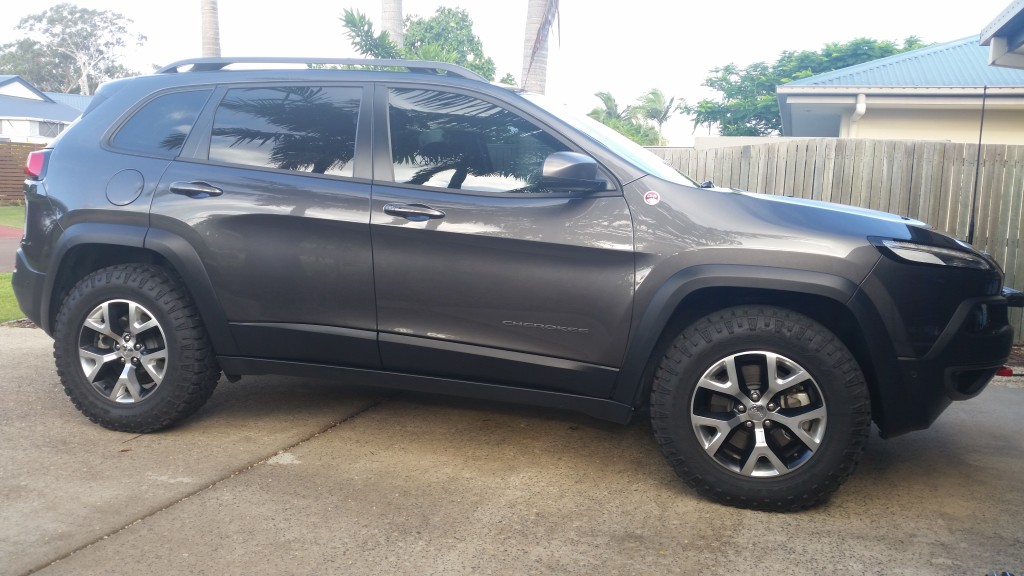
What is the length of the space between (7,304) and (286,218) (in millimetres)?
5926

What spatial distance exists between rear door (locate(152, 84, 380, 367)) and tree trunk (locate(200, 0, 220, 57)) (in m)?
11.7

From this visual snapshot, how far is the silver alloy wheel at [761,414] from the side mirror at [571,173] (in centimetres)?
96

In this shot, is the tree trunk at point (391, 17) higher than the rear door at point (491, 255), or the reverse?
Answer: the tree trunk at point (391, 17)

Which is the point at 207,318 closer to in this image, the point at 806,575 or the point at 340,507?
the point at 340,507

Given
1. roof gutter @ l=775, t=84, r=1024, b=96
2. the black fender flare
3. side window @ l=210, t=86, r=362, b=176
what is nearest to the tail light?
the black fender flare

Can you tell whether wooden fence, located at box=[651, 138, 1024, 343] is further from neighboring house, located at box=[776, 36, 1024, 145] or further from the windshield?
neighboring house, located at box=[776, 36, 1024, 145]

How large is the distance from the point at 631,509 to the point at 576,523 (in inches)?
12.0

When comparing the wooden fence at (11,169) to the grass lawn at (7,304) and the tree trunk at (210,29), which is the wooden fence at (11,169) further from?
the grass lawn at (7,304)

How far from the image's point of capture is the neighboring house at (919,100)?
42.6 feet

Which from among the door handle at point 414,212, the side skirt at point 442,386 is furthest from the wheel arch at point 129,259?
the door handle at point 414,212

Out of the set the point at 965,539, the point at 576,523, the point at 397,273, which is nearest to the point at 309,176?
the point at 397,273

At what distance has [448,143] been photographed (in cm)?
419

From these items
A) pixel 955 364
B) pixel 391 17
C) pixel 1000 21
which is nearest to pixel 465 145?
pixel 955 364

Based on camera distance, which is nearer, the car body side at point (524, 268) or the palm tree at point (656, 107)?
the car body side at point (524, 268)
